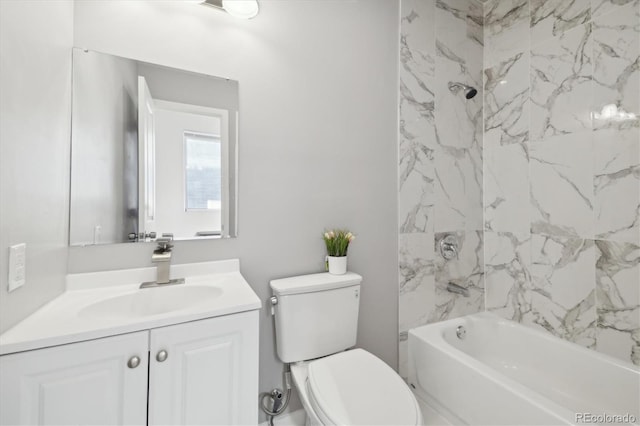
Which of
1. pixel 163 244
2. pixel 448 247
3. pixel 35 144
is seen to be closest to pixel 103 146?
pixel 35 144

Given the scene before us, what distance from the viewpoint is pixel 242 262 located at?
1.38m

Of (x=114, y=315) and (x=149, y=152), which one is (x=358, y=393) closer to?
(x=114, y=315)

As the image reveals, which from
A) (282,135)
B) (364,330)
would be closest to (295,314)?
(364,330)

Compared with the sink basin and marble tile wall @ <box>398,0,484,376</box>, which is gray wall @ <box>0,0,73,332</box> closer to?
the sink basin

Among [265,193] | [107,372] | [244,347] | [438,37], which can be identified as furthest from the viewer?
[438,37]

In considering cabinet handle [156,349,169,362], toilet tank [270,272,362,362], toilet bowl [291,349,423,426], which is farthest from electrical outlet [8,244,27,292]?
toilet bowl [291,349,423,426]

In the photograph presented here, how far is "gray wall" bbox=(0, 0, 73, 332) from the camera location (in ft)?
2.46

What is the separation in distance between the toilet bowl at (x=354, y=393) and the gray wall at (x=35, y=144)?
0.98 m

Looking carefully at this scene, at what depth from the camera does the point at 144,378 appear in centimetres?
82

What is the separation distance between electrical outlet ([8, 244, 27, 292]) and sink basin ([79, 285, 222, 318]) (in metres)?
0.23

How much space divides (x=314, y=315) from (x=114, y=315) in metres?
0.80

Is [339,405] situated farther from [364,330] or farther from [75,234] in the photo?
[75,234]

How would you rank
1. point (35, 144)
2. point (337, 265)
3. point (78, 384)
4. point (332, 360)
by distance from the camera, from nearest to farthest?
1. point (78, 384)
2. point (35, 144)
3. point (332, 360)
4. point (337, 265)

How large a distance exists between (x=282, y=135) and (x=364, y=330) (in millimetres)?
1196
